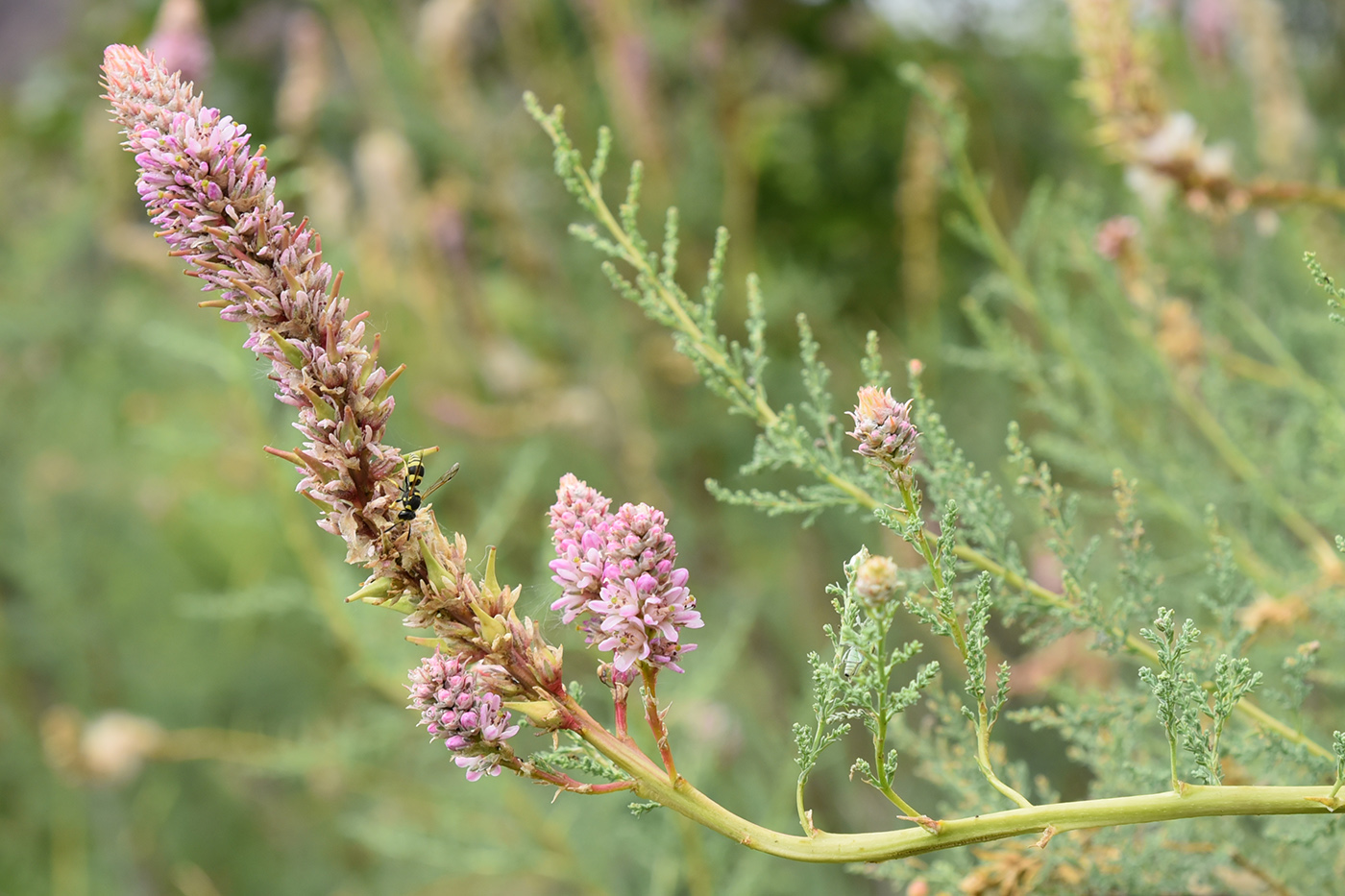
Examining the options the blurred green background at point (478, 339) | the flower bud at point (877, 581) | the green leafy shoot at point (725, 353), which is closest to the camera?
the flower bud at point (877, 581)

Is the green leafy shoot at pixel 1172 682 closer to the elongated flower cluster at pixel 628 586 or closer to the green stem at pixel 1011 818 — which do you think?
the green stem at pixel 1011 818

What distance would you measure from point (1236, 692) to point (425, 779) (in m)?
2.31

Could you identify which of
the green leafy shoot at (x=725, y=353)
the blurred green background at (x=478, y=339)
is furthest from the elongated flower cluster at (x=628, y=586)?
the blurred green background at (x=478, y=339)

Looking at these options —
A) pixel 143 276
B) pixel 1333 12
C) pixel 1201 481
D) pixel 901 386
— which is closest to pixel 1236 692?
pixel 1201 481

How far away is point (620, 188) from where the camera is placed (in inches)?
86.4

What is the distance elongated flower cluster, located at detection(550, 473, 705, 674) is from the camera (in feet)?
1.44

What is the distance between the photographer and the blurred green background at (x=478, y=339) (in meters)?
1.88

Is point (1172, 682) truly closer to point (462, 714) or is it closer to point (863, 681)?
point (863, 681)

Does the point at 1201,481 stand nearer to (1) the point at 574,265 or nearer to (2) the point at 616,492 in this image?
(2) the point at 616,492

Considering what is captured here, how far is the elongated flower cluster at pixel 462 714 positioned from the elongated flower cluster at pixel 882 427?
19 cm

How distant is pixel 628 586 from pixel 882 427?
4.9 inches

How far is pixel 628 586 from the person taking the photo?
437 millimetres

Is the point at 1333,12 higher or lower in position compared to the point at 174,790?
higher

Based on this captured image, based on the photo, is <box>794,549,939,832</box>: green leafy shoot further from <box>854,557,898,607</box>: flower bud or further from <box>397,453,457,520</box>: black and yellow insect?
<box>397,453,457,520</box>: black and yellow insect
